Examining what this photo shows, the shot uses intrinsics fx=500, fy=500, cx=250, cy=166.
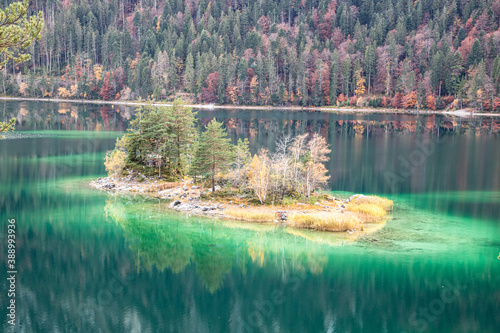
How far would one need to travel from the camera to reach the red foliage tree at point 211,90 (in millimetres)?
195625

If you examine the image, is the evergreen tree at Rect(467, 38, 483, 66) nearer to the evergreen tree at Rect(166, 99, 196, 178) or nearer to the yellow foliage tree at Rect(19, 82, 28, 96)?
the evergreen tree at Rect(166, 99, 196, 178)

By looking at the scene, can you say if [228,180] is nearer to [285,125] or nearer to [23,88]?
[285,125]

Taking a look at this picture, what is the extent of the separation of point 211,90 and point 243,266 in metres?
168

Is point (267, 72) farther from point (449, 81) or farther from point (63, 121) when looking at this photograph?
point (63, 121)

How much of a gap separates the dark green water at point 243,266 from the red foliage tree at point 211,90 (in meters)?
139

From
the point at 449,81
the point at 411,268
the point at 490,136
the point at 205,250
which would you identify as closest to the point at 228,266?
the point at 205,250

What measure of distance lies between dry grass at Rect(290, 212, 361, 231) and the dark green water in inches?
58.6

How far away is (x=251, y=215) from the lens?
42.9 meters

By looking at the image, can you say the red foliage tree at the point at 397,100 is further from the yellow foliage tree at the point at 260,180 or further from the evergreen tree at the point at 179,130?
the yellow foliage tree at the point at 260,180

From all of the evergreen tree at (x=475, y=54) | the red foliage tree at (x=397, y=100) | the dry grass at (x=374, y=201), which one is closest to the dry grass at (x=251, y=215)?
the dry grass at (x=374, y=201)

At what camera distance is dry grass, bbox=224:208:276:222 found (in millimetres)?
42656

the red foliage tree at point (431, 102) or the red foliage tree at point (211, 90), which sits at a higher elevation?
the red foliage tree at point (211, 90)

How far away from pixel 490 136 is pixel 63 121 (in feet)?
316

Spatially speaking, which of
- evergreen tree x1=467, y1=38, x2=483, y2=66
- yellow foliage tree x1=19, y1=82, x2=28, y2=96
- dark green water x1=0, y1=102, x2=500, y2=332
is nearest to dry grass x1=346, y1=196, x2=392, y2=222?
dark green water x1=0, y1=102, x2=500, y2=332
